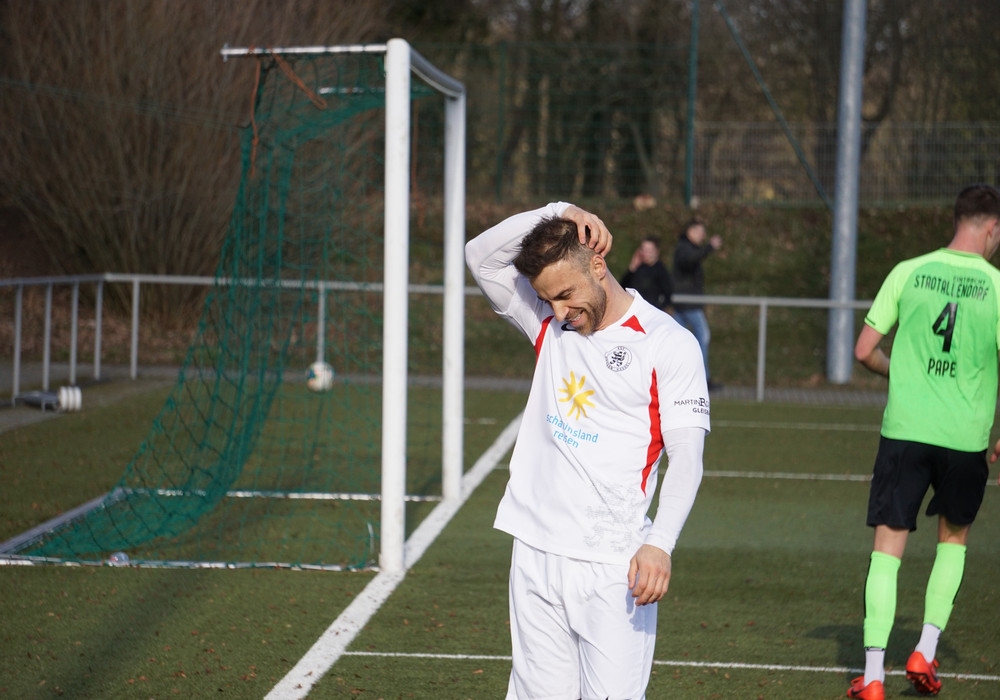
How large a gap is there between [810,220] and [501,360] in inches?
285

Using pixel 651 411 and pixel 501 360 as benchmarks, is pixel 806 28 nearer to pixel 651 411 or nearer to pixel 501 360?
pixel 501 360

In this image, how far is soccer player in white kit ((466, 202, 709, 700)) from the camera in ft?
9.82

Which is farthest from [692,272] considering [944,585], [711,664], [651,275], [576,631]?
[576,631]

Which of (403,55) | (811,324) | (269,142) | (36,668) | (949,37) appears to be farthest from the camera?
(949,37)

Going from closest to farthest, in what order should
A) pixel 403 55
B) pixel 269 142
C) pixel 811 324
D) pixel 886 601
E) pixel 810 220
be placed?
pixel 886 601 → pixel 403 55 → pixel 269 142 → pixel 811 324 → pixel 810 220

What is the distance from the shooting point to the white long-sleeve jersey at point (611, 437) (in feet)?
9.79

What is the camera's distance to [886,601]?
15.1ft

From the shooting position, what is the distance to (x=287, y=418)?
11.7 metres

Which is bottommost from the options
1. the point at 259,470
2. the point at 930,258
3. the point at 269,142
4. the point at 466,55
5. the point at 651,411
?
the point at 259,470

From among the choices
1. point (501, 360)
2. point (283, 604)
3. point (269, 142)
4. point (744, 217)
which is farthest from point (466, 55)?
point (283, 604)

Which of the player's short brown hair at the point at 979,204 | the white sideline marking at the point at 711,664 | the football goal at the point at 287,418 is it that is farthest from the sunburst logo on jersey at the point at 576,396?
the football goal at the point at 287,418

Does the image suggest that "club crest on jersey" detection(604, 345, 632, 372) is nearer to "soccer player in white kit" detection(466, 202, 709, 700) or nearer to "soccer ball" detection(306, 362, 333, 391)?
"soccer player in white kit" detection(466, 202, 709, 700)

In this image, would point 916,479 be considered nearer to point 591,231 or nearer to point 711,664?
point 711,664

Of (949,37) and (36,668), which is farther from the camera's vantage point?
(949,37)
